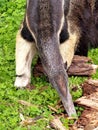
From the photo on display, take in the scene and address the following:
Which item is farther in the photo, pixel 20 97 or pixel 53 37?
pixel 20 97

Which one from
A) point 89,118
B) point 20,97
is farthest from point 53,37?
point 89,118

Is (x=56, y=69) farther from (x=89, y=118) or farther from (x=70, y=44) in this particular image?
(x=70, y=44)

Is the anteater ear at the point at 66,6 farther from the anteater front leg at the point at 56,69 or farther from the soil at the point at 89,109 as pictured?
the soil at the point at 89,109

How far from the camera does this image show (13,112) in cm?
611

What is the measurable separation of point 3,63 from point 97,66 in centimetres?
135

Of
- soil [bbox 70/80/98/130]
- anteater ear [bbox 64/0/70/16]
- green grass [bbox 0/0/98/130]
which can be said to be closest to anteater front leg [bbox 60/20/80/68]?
anteater ear [bbox 64/0/70/16]

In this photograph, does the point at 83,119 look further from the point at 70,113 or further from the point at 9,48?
the point at 9,48

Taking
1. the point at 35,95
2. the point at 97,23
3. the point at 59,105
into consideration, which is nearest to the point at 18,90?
the point at 35,95

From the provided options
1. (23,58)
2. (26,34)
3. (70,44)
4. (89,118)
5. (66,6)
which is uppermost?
(66,6)

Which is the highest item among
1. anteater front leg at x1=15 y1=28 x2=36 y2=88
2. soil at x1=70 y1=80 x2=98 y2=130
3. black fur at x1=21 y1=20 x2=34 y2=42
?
black fur at x1=21 y1=20 x2=34 y2=42

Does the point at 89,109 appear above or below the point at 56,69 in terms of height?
below

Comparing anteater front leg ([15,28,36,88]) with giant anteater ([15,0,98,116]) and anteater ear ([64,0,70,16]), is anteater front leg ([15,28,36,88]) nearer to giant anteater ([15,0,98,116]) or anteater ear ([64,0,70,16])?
giant anteater ([15,0,98,116])

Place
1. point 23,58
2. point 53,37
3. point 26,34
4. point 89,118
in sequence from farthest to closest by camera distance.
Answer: point 23,58 < point 26,34 < point 53,37 < point 89,118

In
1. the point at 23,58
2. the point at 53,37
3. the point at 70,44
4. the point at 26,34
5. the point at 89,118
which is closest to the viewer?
the point at 89,118
